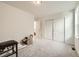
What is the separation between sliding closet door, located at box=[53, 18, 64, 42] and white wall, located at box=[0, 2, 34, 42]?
5.27 ft

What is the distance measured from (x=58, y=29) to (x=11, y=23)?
92.1 inches

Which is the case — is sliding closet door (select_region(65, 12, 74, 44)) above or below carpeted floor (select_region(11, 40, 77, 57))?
above

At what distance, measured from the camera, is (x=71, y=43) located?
418 cm

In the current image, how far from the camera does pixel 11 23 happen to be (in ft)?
8.21

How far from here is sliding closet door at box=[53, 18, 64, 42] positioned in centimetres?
370

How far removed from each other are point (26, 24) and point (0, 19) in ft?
2.67

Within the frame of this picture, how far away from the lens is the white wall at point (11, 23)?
241 centimetres

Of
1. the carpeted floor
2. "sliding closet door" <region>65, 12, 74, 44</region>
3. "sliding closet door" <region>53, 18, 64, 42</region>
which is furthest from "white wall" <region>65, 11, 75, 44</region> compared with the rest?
Result: the carpeted floor

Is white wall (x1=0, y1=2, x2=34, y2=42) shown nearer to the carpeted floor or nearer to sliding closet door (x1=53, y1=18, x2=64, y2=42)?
the carpeted floor

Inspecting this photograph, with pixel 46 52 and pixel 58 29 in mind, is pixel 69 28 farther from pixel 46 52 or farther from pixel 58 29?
pixel 46 52

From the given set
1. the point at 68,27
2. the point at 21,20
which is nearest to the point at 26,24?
the point at 21,20

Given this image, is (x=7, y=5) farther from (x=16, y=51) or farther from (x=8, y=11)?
(x=16, y=51)

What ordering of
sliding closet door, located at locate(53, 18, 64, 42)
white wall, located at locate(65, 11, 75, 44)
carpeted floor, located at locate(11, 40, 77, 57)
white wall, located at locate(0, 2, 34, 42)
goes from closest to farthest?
white wall, located at locate(0, 2, 34, 42)
carpeted floor, located at locate(11, 40, 77, 57)
sliding closet door, located at locate(53, 18, 64, 42)
white wall, located at locate(65, 11, 75, 44)

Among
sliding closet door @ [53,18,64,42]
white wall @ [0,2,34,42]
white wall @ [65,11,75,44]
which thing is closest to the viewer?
white wall @ [0,2,34,42]
